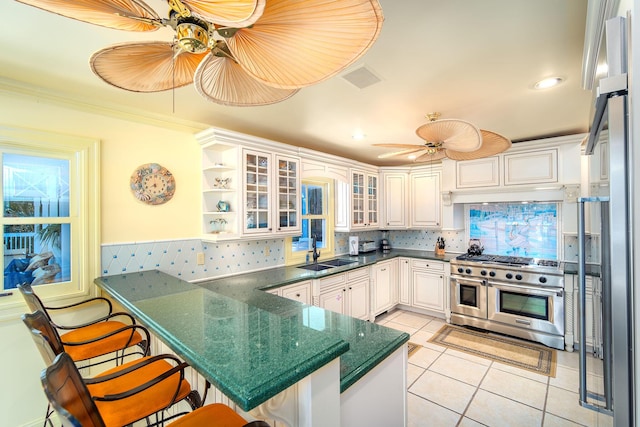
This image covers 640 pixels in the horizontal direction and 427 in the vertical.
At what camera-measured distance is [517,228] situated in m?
4.07

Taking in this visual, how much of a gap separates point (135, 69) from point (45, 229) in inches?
71.3

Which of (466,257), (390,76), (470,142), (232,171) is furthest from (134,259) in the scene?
(466,257)

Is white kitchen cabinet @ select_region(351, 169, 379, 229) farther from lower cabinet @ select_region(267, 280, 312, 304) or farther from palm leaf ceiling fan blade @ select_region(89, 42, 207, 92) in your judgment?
palm leaf ceiling fan blade @ select_region(89, 42, 207, 92)

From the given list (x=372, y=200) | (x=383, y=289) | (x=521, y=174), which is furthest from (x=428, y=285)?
(x=521, y=174)

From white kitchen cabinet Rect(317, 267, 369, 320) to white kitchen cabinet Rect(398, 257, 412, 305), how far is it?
0.88 meters

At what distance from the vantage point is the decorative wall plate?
253 centimetres

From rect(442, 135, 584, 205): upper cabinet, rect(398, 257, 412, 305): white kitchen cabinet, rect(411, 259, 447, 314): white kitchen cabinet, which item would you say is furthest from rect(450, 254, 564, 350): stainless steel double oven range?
rect(442, 135, 584, 205): upper cabinet

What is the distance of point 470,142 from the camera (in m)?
2.20

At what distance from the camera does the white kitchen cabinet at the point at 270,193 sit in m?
2.96

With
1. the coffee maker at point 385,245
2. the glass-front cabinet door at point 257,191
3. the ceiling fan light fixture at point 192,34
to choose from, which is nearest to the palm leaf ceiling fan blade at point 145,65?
the ceiling fan light fixture at point 192,34

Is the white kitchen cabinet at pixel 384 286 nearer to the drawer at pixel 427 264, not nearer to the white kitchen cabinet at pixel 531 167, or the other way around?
the drawer at pixel 427 264

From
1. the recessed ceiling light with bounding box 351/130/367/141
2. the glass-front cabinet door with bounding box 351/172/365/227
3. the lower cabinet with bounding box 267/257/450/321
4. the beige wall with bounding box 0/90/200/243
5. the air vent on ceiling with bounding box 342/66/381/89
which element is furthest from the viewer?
the glass-front cabinet door with bounding box 351/172/365/227

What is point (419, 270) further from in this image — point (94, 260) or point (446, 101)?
point (94, 260)

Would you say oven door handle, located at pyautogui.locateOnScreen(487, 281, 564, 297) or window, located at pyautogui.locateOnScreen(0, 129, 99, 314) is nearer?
window, located at pyautogui.locateOnScreen(0, 129, 99, 314)
